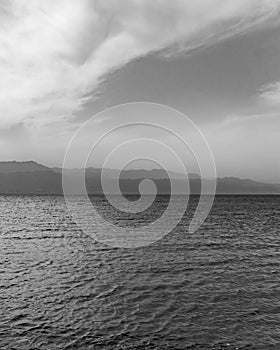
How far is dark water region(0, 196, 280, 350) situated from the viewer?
59.5 ft

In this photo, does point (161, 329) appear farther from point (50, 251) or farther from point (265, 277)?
point (50, 251)

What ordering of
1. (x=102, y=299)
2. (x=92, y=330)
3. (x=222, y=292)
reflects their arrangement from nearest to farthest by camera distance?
(x=92, y=330)
(x=102, y=299)
(x=222, y=292)

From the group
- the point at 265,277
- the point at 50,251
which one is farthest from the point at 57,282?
the point at 265,277

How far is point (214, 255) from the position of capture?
4103cm

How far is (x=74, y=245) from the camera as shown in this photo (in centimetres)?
4784

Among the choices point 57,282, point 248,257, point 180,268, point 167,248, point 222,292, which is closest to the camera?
point 222,292

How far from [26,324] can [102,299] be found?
6216 millimetres

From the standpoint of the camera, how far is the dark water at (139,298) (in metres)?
18.1

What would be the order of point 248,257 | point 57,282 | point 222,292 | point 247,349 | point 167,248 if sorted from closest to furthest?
point 247,349, point 222,292, point 57,282, point 248,257, point 167,248

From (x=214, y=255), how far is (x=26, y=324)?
2670 centimetres

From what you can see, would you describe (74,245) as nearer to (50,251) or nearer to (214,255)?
(50,251)

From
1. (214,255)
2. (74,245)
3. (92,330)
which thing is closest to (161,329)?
(92,330)

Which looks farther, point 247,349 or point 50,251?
point 50,251

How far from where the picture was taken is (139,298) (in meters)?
24.5
